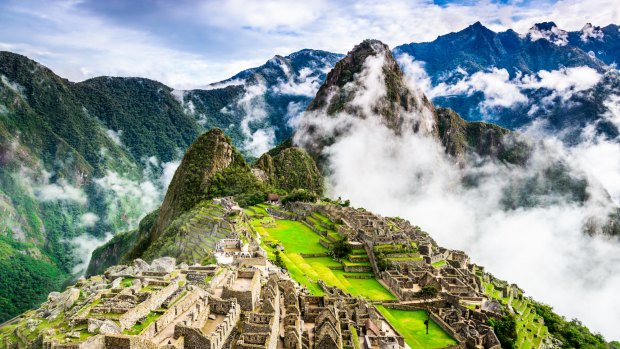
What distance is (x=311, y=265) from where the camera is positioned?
5422cm

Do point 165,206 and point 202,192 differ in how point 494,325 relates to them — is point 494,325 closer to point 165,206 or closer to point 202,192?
point 202,192

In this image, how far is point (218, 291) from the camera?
2514cm

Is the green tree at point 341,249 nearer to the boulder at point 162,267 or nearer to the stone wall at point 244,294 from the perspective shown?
the boulder at point 162,267

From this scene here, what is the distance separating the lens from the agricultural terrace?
47.7 meters

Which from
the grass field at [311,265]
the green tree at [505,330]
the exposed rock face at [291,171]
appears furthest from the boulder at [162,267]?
the exposed rock face at [291,171]

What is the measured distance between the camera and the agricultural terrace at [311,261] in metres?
47.7

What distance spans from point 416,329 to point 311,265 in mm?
15990

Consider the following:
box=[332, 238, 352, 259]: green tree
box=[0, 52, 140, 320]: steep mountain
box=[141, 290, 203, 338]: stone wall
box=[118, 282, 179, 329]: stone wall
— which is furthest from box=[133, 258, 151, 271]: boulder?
box=[0, 52, 140, 320]: steep mountain

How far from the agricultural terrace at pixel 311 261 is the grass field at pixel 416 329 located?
10.3ft

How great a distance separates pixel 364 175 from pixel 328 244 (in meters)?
126

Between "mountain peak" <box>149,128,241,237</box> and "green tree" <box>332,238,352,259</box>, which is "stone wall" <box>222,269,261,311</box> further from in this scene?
"mountain peak" <box>149,128,241,237</box>

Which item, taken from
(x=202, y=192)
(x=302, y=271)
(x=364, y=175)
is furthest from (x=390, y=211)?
(x=302, y=271)

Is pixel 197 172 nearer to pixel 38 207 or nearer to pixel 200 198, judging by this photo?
pixel 200 198

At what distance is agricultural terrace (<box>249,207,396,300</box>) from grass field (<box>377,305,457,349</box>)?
3.15m
